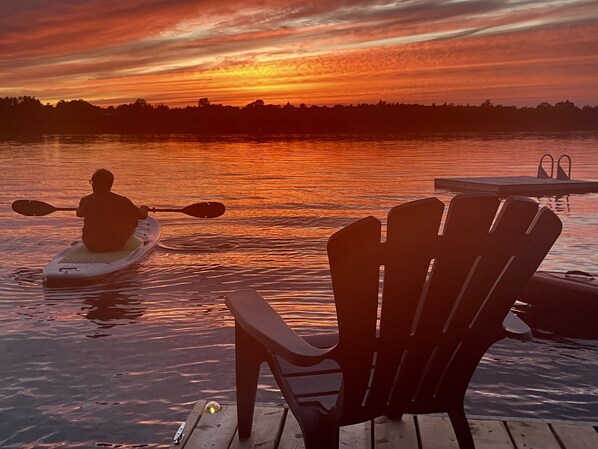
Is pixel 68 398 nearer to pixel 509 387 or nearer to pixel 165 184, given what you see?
pixel 509 387

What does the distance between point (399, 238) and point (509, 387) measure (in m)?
6.32

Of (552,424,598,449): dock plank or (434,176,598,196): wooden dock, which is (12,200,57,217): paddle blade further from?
(434,176,598,196): wooden dock

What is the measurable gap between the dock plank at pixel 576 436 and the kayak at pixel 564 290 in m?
6.37

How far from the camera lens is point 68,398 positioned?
8.33 m

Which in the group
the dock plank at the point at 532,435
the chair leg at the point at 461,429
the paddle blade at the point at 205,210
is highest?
the chair leg at the point at 461,429

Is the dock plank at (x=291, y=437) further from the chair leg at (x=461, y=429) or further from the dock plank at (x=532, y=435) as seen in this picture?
the dock plank at (x=532, y=435)

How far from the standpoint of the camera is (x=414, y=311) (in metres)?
3.59

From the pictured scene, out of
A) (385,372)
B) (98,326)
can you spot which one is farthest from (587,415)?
(98,326)

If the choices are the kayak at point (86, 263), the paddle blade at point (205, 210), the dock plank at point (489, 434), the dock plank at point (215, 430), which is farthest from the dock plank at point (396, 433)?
the paddle blade at point (205, 210)

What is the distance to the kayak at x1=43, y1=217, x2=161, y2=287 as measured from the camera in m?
13.6

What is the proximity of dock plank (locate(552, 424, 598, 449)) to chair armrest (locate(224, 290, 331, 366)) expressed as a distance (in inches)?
71.7

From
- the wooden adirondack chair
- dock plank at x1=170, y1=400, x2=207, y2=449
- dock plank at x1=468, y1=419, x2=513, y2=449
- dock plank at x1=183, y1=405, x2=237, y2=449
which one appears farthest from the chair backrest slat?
dock plank at x1=170, y1=400, x2=207, y2=449

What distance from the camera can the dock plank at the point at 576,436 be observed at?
174 inches

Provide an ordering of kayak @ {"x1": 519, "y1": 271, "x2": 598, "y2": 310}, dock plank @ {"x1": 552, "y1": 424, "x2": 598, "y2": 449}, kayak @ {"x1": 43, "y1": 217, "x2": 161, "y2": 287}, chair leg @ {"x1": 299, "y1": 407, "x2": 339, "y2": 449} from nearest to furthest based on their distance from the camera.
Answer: chair leg @ {"x1": 299, "y1": 407, "x2": 339, "y2": 449}, dock plank @ {"x1": 552, "y1": 424, "x2": 598, "y2": 449}, kayak @ {"x1": 519, "y1": 271, "x2": 598, "y2": 310}, kayak @ {"x1": 43, "y1": 217, "x2": 161, "y2": 287}
